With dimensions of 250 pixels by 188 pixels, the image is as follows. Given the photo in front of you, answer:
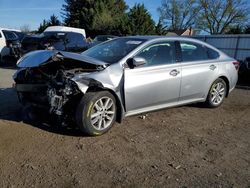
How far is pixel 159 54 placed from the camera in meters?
5.42

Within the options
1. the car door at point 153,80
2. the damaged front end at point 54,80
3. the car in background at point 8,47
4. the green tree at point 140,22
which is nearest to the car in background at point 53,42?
the car in background at point 8,47

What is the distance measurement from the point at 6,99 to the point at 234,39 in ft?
50.2

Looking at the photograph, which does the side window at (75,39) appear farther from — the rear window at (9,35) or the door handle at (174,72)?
the door handle at (174,72)

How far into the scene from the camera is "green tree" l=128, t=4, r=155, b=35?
1299 inches

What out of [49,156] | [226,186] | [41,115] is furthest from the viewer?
[41,115]

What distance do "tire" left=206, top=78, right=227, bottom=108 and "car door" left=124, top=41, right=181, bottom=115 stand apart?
1.18m

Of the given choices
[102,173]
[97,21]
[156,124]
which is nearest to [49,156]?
[102,173]

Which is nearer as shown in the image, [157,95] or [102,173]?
[102,173]

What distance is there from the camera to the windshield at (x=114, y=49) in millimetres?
5121

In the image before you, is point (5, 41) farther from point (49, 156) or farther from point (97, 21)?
point (97, 21)

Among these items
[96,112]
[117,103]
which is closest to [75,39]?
[117,103]

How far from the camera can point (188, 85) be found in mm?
5754

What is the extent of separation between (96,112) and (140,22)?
30.0 m

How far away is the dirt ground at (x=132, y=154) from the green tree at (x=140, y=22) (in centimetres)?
2824
